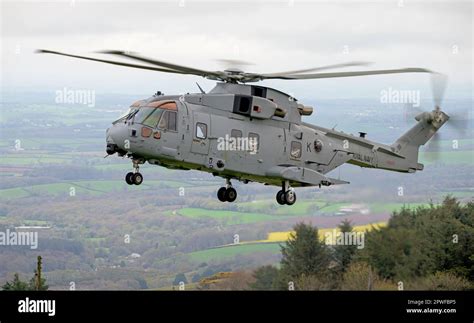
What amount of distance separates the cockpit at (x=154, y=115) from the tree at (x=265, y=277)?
19.3ft

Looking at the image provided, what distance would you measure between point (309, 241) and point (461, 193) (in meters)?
5.21

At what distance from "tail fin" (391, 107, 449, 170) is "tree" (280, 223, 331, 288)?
3.15m

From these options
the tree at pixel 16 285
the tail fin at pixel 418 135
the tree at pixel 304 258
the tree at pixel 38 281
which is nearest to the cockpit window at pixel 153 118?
the tree at pixel 304 258

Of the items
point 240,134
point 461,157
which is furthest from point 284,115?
point 461,157

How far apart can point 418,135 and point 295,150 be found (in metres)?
4.71

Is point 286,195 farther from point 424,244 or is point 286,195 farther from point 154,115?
point 154,115

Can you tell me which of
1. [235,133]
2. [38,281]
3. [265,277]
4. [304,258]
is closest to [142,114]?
[235,133]

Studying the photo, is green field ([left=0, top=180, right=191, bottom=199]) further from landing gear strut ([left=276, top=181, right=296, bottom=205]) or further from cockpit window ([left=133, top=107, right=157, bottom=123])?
cockpit window ([left=133, top=107, right=157, bottom=123])

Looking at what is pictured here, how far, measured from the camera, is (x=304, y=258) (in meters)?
34.0

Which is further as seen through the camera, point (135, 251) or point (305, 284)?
point (135, 251)

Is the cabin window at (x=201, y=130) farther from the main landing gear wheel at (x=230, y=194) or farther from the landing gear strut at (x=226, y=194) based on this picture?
the main landing gear wheel at (x=230, y=194)

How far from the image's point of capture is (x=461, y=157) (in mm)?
41000

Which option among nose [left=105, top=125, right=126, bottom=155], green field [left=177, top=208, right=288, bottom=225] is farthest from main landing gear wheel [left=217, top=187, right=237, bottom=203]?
green field [left=177, top=208, right=288, bottom=225]
